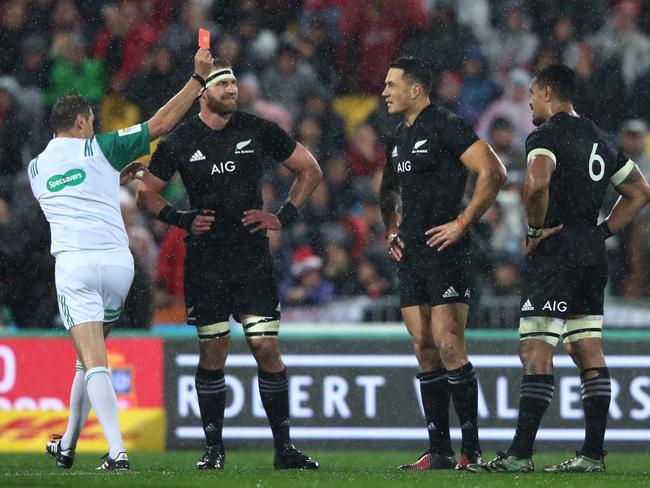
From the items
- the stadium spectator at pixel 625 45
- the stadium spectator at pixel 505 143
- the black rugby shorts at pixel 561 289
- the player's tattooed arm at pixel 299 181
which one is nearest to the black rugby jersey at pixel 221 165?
the player's tattooed arm at pixel 299 181

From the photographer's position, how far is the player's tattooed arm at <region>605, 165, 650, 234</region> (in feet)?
28.9

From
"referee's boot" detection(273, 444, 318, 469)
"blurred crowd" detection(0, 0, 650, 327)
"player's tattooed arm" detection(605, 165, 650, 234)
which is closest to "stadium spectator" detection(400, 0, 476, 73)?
"blurred crowd" detection(0, 0, 650, 327)

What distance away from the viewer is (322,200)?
13.8 meters

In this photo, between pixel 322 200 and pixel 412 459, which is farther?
pixel 322 200

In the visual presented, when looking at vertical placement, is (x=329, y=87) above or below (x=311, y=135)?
above

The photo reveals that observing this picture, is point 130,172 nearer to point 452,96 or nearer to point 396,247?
point 396,247

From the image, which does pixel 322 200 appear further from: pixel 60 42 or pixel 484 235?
pixel 60 42

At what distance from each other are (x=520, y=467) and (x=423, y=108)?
2319 mm

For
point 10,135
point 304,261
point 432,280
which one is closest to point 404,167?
point 432,280

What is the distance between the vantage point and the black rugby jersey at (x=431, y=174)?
29.1 ft

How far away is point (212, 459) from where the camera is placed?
9094 millimetres

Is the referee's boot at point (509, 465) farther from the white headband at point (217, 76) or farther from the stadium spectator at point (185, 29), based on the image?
the stadium spectator at point (185, 29)

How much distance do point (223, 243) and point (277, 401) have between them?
1053 millimetres

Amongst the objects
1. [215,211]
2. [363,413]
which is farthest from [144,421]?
[215,211]
